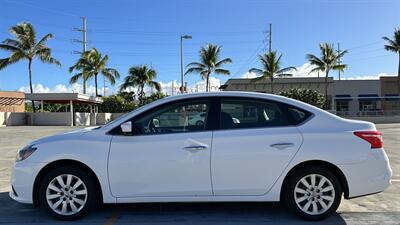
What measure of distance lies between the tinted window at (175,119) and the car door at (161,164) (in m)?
0.10

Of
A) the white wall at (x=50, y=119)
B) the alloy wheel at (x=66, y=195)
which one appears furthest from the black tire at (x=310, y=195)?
the white wall at (x=50, y=119)

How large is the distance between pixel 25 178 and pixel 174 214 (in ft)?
6.62

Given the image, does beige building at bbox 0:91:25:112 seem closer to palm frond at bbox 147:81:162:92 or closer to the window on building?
palm frond at bbox 147:81:162:92

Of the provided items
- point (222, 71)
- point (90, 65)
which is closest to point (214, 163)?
point (222, 71)

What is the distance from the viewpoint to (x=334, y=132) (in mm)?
5555

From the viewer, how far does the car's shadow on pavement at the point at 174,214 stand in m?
5.67

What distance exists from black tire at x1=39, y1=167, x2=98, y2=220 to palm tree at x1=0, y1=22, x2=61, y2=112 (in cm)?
4492

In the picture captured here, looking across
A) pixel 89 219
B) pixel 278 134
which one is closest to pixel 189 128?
pixel 278 134

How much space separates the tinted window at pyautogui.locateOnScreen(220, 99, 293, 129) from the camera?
564 centimetres

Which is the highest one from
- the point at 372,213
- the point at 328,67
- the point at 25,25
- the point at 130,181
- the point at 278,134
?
the point at 25,25

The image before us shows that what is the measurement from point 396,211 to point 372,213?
39 cm

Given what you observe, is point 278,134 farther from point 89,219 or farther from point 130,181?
point 89,219

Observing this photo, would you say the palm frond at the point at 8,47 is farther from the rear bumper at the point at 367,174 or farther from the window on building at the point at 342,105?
the rear bumper at the point at 367,174

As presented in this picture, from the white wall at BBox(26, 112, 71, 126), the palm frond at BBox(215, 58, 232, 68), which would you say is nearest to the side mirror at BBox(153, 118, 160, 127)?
the white wall at BBox(26, 112, 71, 126)
